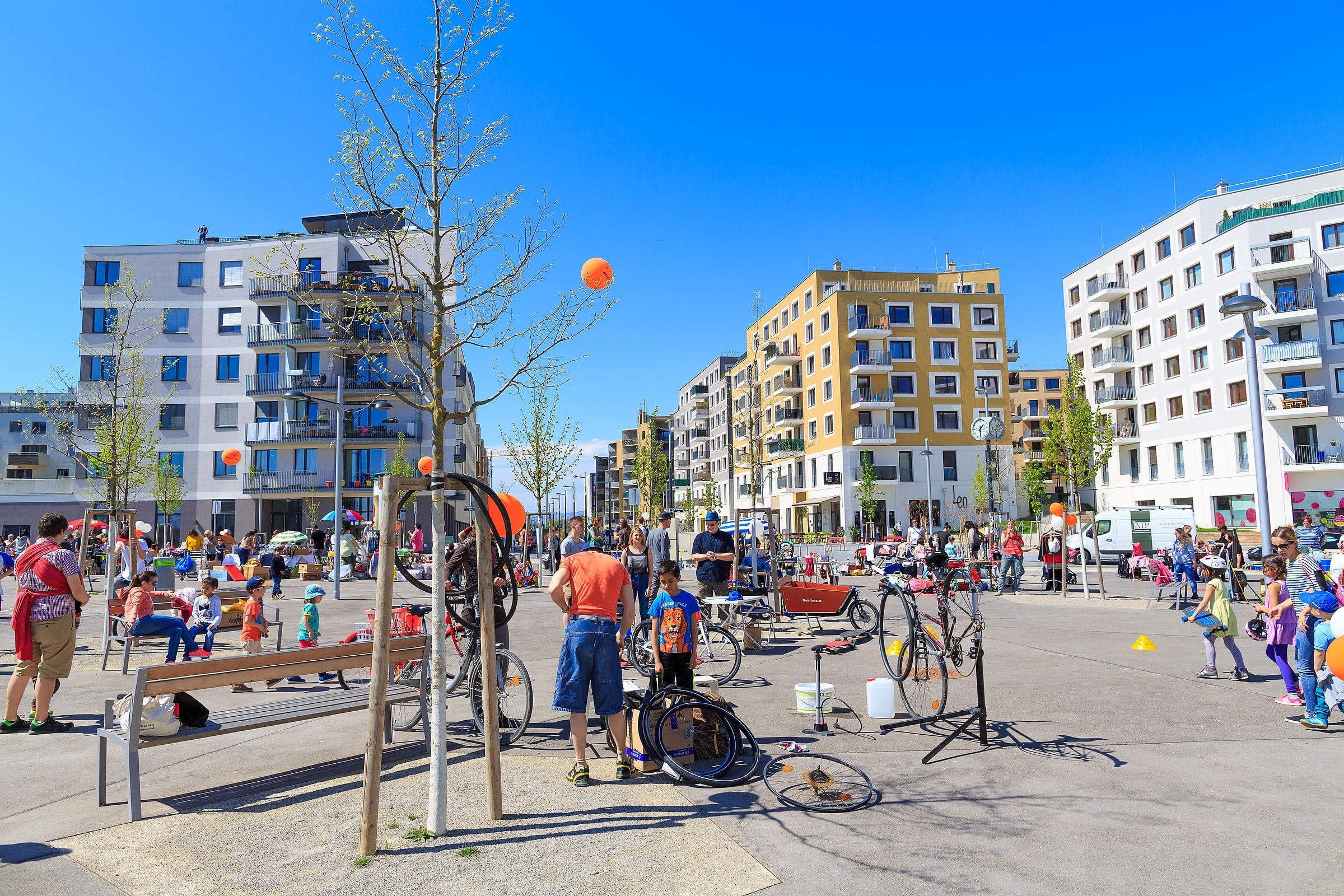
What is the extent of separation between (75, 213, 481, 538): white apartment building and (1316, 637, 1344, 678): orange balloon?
1840 inches

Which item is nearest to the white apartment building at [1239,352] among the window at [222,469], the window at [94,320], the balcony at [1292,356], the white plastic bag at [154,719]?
the balcony at [1292,356]

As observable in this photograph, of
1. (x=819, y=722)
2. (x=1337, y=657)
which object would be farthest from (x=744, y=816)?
(x=1337, y=657)

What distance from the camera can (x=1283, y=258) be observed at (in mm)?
44656

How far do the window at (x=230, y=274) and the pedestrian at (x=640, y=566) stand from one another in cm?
5007

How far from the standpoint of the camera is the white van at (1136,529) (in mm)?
28641

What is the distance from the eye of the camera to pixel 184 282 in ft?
170

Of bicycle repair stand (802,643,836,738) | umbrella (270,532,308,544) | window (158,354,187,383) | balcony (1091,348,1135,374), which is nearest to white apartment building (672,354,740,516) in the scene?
balcony (1091,348,1135,374)

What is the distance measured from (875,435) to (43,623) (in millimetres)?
53618

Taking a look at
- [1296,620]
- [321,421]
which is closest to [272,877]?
[1296,620]

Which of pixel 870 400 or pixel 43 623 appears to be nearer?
pixel 43 623

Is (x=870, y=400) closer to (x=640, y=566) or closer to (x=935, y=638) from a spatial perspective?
(x=640, y=566)

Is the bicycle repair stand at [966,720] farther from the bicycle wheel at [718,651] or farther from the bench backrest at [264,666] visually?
the bench backrest at [264,666]

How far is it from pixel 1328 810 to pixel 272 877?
20.7 feet

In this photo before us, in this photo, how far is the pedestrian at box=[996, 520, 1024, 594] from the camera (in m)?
23.0
